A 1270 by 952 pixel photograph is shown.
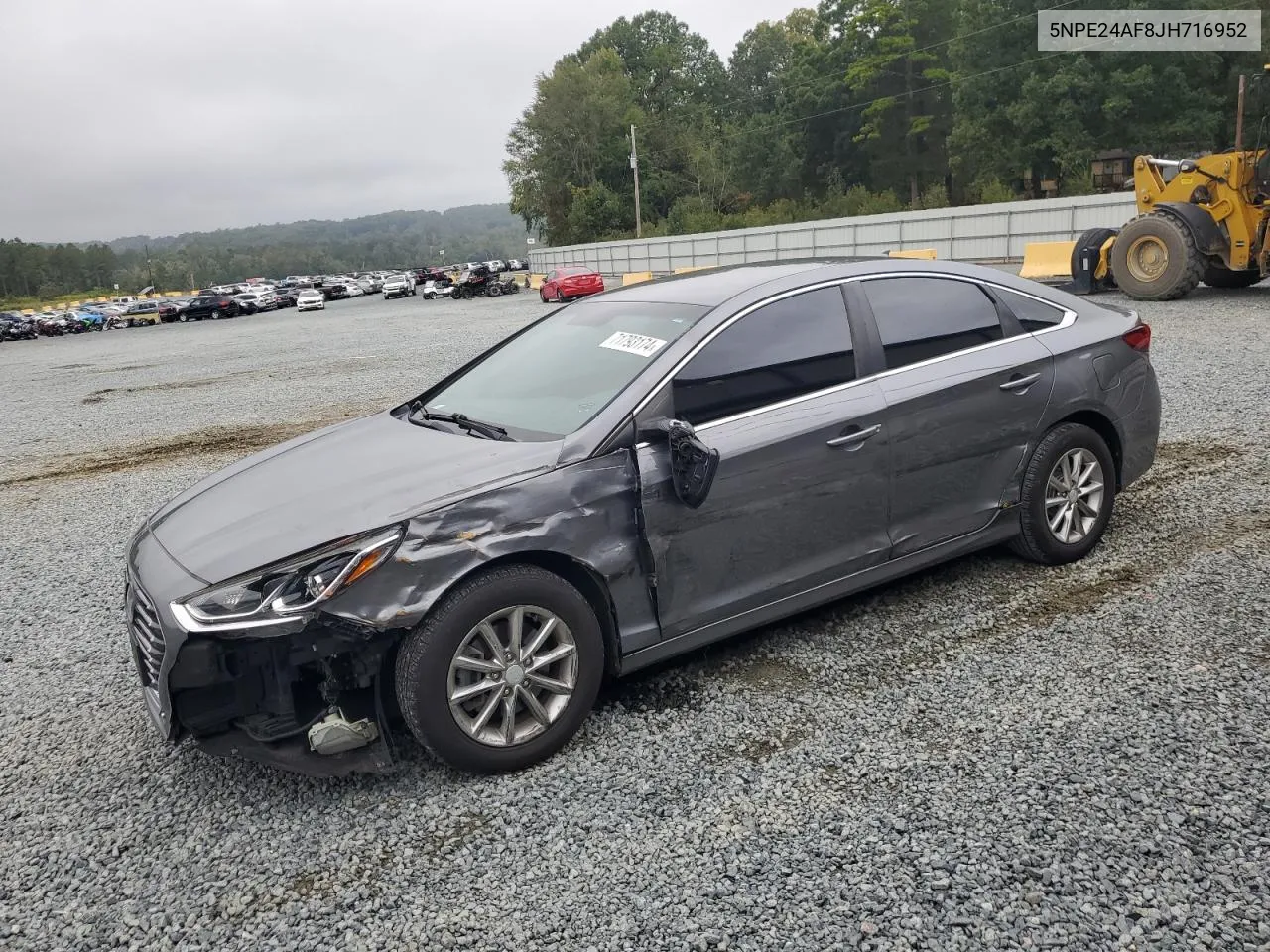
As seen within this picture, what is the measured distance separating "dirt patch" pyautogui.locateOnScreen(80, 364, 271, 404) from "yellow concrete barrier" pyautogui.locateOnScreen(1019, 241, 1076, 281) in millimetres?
16976

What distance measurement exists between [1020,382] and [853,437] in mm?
1049

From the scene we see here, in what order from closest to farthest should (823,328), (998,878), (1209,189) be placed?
(998,878), (823,328), (1209,189)

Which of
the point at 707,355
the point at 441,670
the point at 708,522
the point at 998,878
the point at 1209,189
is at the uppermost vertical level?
the point at 1209,189

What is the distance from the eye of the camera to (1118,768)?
3084 mm

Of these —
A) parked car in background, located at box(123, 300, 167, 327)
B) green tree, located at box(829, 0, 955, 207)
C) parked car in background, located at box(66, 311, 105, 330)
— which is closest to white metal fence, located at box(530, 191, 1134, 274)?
green tree, located at box(829, 0, 955, 207)

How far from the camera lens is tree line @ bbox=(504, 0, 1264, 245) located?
140ft

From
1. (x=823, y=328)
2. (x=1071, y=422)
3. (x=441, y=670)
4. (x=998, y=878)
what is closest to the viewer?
(x=998, y=878)

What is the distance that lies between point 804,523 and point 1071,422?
1705 mm

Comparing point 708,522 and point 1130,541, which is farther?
point 1130,541

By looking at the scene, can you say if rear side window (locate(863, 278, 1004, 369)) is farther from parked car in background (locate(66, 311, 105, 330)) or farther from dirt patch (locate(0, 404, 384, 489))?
parked car in background (locate(66, 311, 105, 330))

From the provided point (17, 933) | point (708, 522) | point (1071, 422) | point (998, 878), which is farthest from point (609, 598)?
point (1071, 422)

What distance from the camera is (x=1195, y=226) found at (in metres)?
14.2

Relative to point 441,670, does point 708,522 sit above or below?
above

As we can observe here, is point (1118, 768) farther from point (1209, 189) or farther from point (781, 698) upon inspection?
point (1209, 189)
